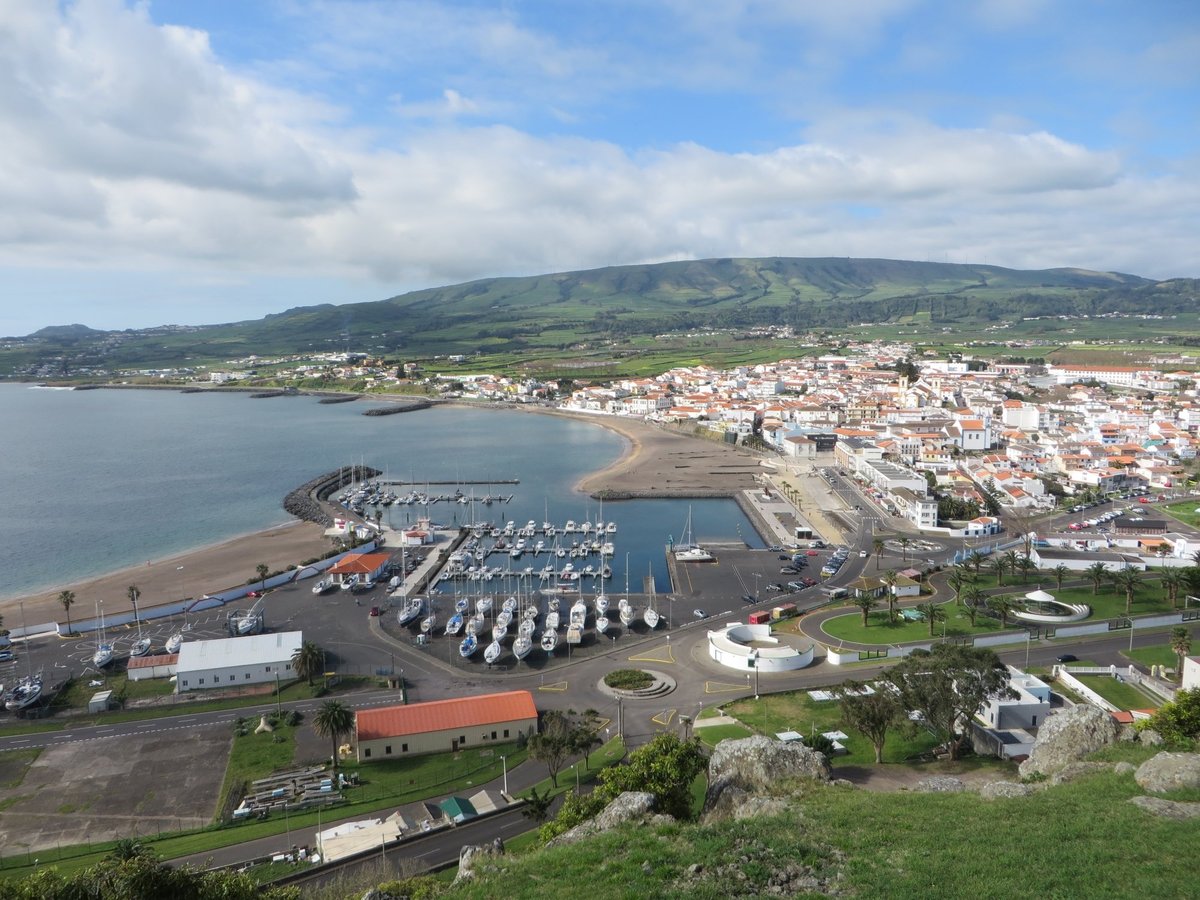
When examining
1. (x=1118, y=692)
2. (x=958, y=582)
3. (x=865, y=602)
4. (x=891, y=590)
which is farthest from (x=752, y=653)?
(x=958, y=582)

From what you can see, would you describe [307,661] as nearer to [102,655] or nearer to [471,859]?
[102,655]

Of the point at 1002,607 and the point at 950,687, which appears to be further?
the point at 1002,607

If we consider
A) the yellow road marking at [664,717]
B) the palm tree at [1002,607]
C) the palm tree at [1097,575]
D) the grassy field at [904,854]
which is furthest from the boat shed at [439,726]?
the palm tree at [1097,575]

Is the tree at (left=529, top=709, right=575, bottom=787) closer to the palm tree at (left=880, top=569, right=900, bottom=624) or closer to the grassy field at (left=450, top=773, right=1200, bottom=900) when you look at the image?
the grassy field at (left=450, top=773, right=1200, bottom=900)

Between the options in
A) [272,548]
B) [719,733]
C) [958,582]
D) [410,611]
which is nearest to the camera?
[719,733]

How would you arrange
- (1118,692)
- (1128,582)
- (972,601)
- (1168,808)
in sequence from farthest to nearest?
(1128,582)
(972,601)
(1118,692)
(1168,808)

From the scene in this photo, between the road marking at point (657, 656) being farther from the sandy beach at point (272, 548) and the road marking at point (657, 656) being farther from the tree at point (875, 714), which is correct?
the sandy beach at point (272, 548)

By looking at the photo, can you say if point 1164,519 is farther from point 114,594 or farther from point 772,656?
point 114,594
